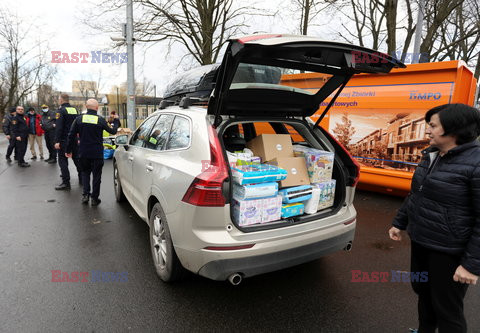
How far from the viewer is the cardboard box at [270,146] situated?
305 centimetres

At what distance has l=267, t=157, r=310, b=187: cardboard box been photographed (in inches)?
112

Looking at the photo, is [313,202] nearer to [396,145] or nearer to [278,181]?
Answer: [278,181]

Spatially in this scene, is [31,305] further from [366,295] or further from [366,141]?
[366,141]

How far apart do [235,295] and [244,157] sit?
4.21 ft

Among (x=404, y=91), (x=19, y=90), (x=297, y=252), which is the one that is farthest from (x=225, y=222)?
(x=19, y=90)

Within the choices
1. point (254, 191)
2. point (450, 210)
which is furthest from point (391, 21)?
point (450, 210)

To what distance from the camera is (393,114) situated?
17.7 feet

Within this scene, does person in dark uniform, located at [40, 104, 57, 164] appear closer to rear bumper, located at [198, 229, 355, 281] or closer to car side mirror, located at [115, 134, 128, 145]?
car side mirror, located at [115, 134, 128, 145]

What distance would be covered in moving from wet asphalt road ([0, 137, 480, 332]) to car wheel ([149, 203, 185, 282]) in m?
0.15

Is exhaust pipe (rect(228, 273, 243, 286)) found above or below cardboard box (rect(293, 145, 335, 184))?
below

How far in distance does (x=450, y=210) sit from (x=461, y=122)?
0.51 meters

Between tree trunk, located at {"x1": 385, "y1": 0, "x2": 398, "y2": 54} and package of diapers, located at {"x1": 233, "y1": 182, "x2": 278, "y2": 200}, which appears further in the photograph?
tree trunk, located at {"x1": 385, "y1": 0, "x2": 398, "y2": 54}

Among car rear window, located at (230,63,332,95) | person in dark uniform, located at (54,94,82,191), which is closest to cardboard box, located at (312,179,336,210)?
car rear window, located at (230,63,332,95)

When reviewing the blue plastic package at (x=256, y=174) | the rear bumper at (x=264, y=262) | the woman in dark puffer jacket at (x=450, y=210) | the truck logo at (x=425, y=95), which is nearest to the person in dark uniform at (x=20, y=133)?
the blue plastic package at (x=256, y=174)
